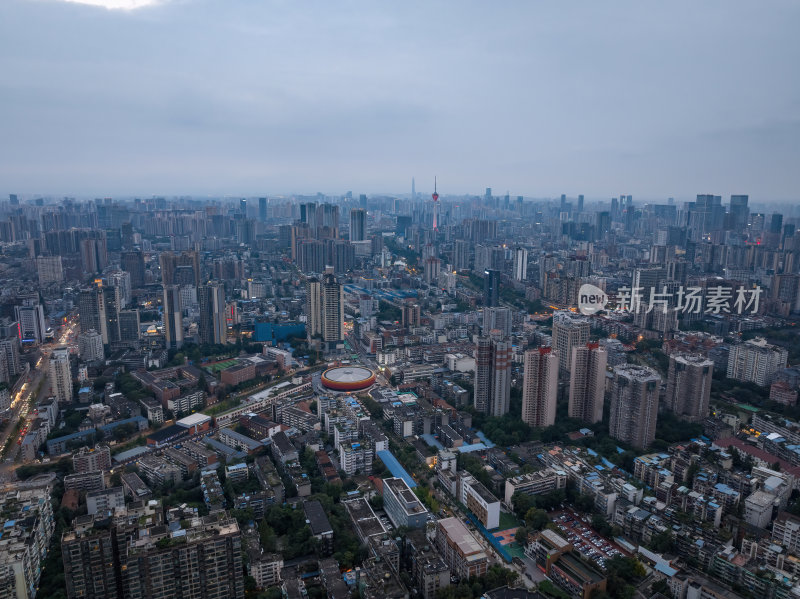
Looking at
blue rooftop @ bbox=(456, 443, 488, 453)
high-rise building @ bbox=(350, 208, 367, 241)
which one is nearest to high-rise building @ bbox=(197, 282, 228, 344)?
blue rooftop @ bbox=(456, 443, 488, 453)

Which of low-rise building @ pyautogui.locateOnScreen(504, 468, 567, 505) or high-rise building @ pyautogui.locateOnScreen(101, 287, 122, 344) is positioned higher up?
high-rise building @ pyautogui.locateOnScreen(101, 287, 122, 344)

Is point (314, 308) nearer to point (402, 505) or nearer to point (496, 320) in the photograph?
point (496, 320)

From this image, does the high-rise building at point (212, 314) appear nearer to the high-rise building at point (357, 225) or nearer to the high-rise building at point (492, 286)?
the high-rise building at point (492, 286)

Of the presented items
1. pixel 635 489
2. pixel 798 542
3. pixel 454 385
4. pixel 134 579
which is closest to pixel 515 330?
pixel 454 385

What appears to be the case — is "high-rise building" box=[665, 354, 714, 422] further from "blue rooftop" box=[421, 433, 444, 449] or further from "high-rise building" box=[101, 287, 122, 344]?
"high-rise building" box=[101, 287, 122, 344]

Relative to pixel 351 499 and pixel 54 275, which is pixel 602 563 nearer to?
pixel 351 499

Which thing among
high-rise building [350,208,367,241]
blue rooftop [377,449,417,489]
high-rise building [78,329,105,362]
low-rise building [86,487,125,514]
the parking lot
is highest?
high-rise building [350,208,367,241]
